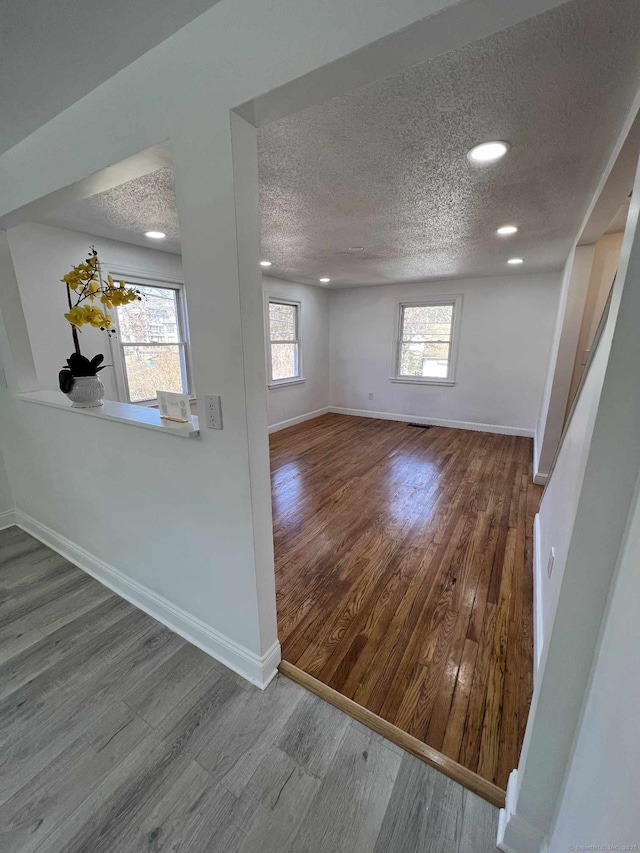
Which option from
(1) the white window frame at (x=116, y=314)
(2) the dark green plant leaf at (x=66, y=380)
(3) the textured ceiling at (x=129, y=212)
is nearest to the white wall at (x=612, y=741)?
(2) the dark green plant leaf at (x=66, y=380)

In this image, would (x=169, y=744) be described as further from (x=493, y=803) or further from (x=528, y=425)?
(x=528, y=425)

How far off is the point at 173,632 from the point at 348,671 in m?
0.90

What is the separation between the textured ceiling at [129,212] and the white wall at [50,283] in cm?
12

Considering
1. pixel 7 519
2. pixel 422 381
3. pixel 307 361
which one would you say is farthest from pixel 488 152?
pixel 307 361

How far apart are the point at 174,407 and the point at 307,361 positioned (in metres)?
4.51

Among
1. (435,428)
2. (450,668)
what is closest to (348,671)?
(450,668)

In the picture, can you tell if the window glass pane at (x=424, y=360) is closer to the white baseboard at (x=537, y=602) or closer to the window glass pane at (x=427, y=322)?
the window glass pane at (x=427, y=322)

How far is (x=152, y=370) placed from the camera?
3.70m

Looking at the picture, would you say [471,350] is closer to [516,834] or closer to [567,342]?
[567,342]

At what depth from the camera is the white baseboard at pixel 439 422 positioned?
5105mm

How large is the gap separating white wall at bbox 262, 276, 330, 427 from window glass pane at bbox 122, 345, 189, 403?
1421mm

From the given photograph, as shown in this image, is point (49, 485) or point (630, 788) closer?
point (630, 788)

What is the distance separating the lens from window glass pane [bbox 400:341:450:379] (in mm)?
5488

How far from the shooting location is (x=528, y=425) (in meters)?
5.03
